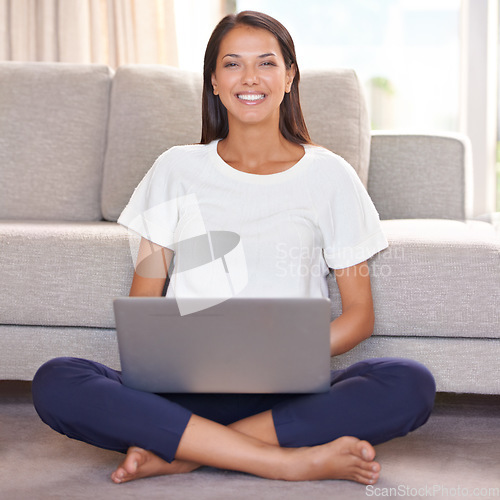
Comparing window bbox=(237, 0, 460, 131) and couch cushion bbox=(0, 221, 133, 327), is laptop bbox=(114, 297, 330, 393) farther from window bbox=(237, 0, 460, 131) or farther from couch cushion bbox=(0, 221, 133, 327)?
window bbox=(237, 0, 460, 131)

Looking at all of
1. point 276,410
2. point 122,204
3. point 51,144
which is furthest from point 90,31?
point 276,410

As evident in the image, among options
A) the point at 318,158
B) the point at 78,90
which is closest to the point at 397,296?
the point at 318,158

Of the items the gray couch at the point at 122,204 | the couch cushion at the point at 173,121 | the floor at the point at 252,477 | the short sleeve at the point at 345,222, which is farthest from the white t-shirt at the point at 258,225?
the couch cushion at the point at 173,121

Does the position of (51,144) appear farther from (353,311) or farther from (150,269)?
(353,311)

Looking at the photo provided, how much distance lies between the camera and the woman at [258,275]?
121cm

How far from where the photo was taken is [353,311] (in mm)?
1424

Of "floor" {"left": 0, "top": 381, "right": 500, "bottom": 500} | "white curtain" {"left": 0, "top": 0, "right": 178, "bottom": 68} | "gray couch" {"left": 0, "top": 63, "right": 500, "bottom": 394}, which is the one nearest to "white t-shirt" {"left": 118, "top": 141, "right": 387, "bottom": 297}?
"gray couch" {"left": 0, "top": 63, "right": 500, "bottom": 394}

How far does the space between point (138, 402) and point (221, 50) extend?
78 centimetres

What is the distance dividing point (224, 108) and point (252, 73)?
169 mm

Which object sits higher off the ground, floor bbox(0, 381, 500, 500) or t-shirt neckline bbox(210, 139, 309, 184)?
t-shirt neckline bbox(210, 139, 309, 184)

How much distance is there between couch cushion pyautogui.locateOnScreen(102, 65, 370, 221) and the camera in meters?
2.11

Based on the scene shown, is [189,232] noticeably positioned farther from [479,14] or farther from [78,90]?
[479,14]

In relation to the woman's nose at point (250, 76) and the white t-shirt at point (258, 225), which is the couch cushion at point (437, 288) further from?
the woman's nose at point (250, 76)

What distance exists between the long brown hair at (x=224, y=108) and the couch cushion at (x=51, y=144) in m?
0.68
